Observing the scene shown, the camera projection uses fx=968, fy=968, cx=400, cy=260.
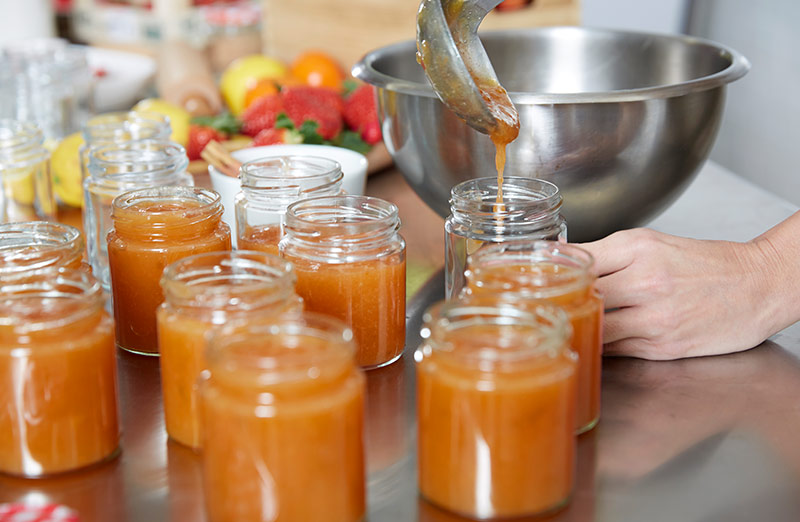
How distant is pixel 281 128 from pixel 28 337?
1.02 meters

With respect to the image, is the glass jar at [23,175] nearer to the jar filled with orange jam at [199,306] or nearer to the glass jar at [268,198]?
→ the glass jar at [268,198]

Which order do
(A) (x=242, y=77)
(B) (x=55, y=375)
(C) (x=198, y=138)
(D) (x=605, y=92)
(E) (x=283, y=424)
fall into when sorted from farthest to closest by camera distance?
(A) (x=242, y=77) < (C) (x=198, y=138) < (D) (x=605, y=92) < (B) (x=55, y=375) < (E) (x=283, y=424)

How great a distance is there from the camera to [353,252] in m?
1.09

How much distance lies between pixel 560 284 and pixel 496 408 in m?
0.19

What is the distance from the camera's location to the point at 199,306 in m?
0.92

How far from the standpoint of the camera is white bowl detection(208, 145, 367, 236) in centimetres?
145

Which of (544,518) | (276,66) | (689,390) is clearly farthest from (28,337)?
(276,66)

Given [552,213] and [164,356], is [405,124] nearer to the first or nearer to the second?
[552,213]

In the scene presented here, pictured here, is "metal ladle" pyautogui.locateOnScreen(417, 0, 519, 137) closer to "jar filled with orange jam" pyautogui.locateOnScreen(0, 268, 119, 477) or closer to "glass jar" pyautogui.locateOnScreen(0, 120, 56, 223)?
"jar filled with orange jam" pyautogui.locateOnScreen(0, 268, 119, 477)

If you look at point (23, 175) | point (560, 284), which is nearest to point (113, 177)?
point (23, 175)

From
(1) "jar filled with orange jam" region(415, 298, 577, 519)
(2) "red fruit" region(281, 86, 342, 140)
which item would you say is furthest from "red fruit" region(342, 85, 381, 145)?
(1) "jar filled with orange jam" region(415, 298, 577, 519)

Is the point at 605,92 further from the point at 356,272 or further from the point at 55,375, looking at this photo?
the point at 55,375

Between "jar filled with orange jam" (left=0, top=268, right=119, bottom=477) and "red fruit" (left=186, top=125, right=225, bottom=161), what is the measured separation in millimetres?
1000

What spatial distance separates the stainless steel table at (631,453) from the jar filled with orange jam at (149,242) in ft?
0.16
